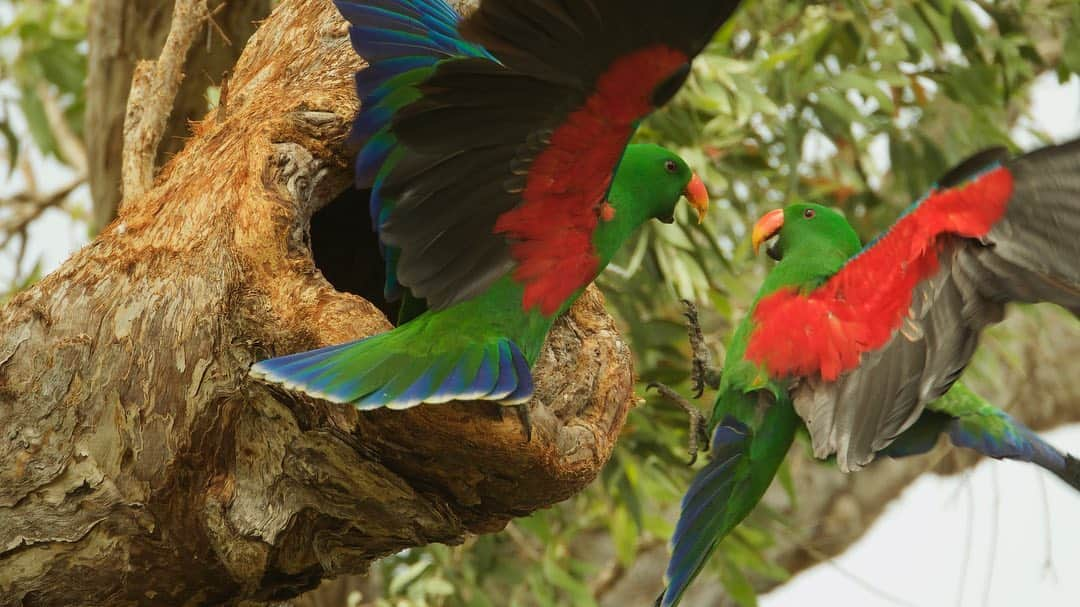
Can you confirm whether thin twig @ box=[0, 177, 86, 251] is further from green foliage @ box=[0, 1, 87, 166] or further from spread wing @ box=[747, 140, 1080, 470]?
spread wing @ box=[747, 140, 1080, 470]

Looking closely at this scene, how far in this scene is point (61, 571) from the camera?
2.50 meters

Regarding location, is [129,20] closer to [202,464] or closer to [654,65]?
[202,464]

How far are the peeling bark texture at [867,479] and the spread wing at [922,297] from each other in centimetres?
303

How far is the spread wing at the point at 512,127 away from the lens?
210 centimetres

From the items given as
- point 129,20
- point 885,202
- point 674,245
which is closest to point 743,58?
point 885,202

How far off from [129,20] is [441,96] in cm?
256

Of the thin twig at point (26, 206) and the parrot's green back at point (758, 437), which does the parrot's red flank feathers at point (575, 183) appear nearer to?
the parrot's green back at point (758, 437)

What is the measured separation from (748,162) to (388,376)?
2895 mm

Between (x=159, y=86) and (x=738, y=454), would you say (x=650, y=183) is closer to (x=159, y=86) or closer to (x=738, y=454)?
(x=738, y=454)

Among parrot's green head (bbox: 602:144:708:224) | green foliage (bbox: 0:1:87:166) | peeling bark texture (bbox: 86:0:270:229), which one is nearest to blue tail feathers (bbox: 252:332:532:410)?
parrot's green head (bbox: 602:144:708:224)

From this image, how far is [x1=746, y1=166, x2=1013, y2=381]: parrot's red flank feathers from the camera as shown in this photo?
2.71 meters

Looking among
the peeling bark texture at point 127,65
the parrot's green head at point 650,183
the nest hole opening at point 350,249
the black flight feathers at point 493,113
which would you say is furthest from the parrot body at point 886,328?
the peeling bark texture at point 127,65

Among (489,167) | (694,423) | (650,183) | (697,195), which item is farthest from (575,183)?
(694,423)

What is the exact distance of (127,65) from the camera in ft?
14.7
